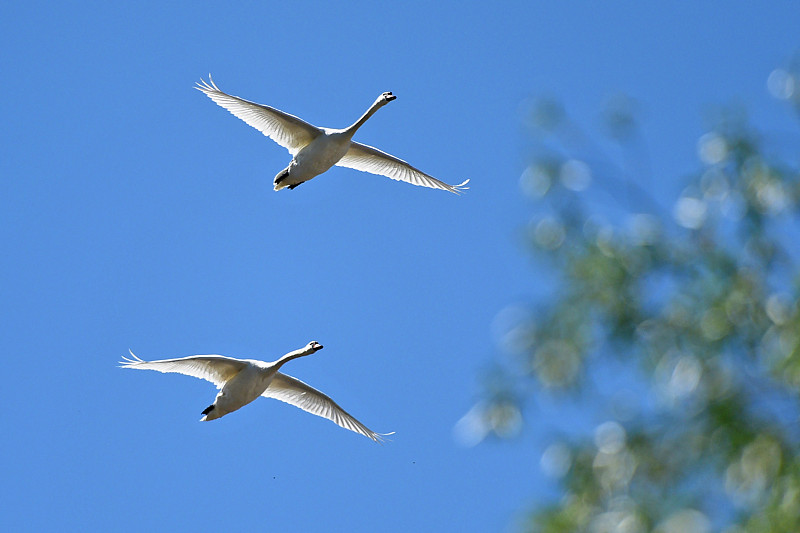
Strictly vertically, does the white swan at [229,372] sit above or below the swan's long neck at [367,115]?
below

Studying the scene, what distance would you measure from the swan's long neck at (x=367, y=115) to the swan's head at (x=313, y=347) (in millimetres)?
4165

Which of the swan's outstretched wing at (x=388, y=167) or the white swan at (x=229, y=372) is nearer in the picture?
the white swan at (x=229, y=372)

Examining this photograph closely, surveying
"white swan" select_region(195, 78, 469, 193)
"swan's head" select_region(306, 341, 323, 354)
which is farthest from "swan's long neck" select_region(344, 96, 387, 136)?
"swan's head" select_region(306, 341, 323, 354)

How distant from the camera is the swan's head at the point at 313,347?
22.3 m

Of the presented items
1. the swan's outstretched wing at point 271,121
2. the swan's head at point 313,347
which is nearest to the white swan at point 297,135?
the swan's outstretched wing at point 271,121

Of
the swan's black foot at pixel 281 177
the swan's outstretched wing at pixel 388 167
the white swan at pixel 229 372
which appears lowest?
the white swan at pixel 229 372

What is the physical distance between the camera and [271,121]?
2339cm

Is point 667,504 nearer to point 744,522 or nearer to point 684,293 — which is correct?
point 744,522

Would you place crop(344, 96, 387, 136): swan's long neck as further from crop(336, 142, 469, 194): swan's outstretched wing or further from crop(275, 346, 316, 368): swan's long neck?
crop(275, 346, 316, 368): swan's long neck

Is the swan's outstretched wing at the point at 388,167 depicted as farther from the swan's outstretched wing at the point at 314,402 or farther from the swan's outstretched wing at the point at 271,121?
the swan's outstretched wing at the point at 314,402

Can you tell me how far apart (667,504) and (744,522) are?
0.59m

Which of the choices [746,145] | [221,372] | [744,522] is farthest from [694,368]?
[221,372]

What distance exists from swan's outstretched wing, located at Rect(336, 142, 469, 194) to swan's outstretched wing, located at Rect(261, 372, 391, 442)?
4.96m

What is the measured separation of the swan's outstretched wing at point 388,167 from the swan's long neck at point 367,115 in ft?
6.00
